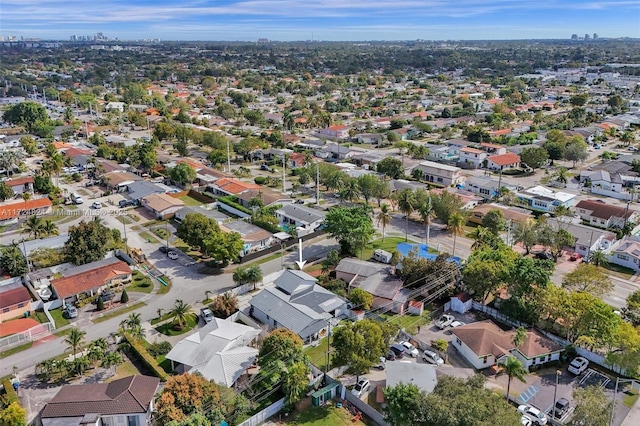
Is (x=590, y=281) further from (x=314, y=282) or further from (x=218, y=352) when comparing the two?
(x=218, y=352)

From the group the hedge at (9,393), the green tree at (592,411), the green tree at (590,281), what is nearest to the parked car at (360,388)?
the green tree at (592,411)

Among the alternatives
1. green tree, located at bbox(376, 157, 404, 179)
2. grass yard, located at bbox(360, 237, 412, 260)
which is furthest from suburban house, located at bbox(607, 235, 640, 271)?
green tree, located at bbox(376, 157, 404, 179)

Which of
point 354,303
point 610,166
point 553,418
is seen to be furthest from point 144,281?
point 610,166

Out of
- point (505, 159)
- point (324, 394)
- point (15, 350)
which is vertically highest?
point (505, 159)

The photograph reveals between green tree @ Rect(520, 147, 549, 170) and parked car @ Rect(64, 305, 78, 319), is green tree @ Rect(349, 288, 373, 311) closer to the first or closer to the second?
parked car @ Rect(64, 305, 78, 319)

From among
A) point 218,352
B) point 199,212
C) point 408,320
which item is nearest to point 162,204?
point 199,212

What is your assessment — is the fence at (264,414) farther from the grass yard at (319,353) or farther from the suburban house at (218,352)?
the grass yard at (319,353)
